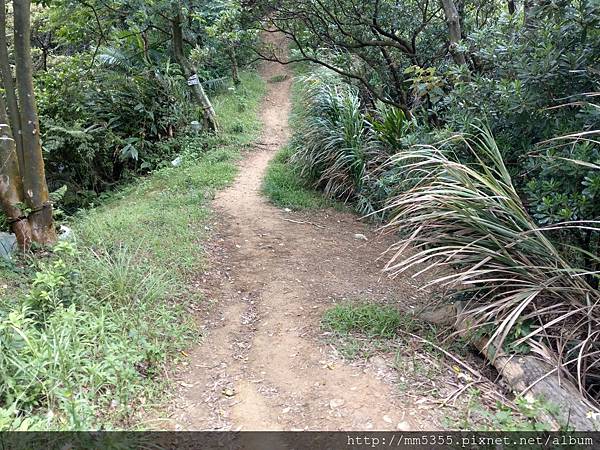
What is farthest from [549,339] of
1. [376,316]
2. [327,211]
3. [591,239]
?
[327,211]

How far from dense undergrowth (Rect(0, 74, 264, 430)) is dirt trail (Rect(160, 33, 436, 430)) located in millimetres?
265

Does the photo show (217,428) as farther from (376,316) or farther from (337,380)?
(376,316)

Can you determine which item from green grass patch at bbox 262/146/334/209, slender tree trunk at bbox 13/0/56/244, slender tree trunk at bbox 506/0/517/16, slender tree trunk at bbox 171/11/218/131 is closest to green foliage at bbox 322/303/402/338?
slender tree trunk at bbox 13/0/56/244

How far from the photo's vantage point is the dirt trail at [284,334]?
114 inches

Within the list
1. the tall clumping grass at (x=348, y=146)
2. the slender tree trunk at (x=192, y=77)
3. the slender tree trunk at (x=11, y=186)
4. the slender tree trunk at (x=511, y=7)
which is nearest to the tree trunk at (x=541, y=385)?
the tall clumping grass at (x=348, y=146)

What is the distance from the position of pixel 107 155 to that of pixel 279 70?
9.46m

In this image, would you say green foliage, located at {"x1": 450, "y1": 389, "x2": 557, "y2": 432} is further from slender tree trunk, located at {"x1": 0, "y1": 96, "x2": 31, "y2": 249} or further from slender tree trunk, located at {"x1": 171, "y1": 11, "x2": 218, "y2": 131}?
slender tree trunk, located at {"x1": 171, "y1": 11, "x2": 218, "y2": 131}

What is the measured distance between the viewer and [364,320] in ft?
12.6

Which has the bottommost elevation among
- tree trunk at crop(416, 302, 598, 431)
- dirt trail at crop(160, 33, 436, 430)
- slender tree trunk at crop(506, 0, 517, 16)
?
dirt trail at crop(160, 33, 436, 430)

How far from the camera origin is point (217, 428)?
112 inches

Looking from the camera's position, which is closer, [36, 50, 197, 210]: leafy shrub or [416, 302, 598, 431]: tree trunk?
[416, 302, 598, 431]: tree trunk

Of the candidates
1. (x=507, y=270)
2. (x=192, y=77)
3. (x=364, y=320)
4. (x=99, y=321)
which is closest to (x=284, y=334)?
(x=364, y=320)

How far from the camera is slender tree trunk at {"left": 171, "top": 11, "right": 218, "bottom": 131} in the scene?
10195mm

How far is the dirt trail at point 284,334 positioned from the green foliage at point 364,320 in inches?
5.8
